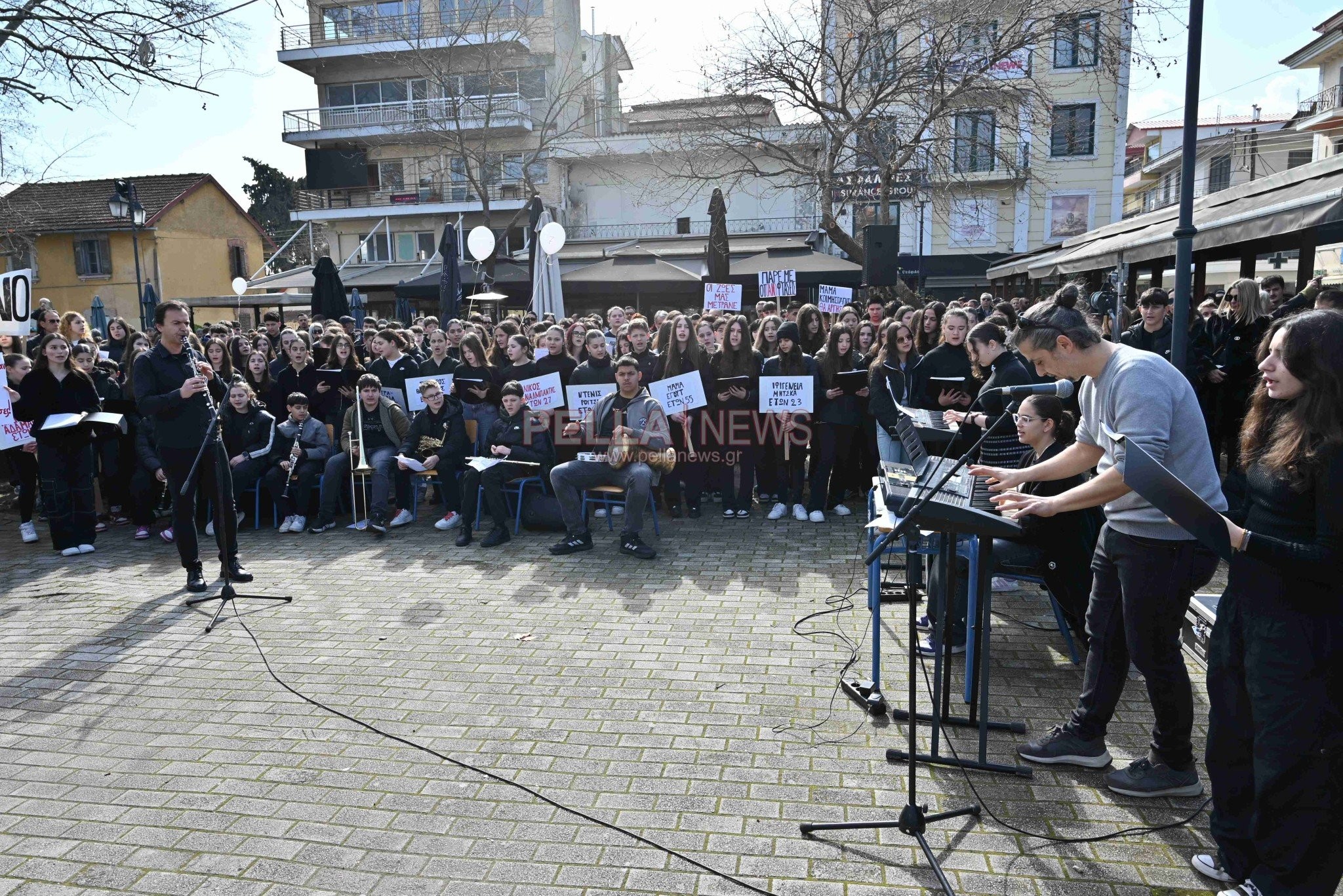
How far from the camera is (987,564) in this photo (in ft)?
13.0

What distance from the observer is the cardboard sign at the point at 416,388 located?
996 cm

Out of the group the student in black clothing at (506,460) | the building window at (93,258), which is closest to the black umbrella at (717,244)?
the student in black clothing at (506,460)

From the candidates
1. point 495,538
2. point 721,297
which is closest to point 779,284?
point 721,297

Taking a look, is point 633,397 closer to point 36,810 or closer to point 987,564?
point 987,564

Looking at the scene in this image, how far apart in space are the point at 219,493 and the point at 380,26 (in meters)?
37.4

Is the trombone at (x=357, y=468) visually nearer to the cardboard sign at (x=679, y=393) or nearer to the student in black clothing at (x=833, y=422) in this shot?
the cardboard sign at (x=679, y=393)

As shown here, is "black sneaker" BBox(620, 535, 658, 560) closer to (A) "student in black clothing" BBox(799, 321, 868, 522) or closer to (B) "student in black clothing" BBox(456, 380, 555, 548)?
(B) "student in black clothing" BBox(456, 380, 555, 548)

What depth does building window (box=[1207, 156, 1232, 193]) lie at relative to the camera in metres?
47.5

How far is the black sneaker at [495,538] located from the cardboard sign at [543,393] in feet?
4.68

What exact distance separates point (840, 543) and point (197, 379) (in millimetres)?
5568

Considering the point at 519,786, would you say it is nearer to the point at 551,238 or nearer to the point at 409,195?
the point at 551,238

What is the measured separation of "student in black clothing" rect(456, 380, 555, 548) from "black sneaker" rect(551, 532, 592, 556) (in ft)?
2.51

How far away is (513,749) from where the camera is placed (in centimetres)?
432

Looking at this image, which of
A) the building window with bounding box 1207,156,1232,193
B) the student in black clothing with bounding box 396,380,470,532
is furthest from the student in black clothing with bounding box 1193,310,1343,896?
the building window with bounding box 1207,156,1232,193
